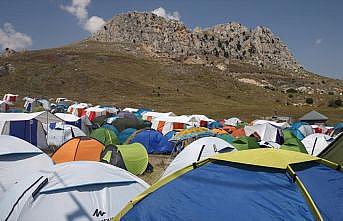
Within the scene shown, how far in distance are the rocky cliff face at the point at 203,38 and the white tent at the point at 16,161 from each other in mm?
132224

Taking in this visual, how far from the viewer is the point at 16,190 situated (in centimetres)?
757

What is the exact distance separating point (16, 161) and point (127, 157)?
18.4 ft

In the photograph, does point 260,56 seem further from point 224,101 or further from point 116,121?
point 116,121

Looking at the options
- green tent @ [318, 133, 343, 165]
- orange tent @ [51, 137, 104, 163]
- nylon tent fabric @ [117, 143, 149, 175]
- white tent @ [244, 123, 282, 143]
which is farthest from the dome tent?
white tent @ [244, 123, 282, 143]

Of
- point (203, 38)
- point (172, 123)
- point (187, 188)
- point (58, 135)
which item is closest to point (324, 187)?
point (187, 188)

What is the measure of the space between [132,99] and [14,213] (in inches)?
2468

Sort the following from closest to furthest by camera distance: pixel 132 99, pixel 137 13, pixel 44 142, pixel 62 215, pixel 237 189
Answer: pixel 237 189
pixel 62 215
pixel 44 142
pixel 132 99
pixel 137 13

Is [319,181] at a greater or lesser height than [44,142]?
greater

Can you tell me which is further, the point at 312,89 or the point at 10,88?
the point at 312,89

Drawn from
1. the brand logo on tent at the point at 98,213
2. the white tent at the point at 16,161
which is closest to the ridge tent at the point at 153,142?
the white tent at the point at 16,161

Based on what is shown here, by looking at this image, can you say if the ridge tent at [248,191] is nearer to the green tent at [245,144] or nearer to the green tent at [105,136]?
the green tent at [245,144]

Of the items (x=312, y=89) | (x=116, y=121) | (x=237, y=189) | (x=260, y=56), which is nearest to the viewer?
(x=237, y=189)

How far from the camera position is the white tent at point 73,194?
672cm

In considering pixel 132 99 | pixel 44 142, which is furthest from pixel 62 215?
pixel 132 99
